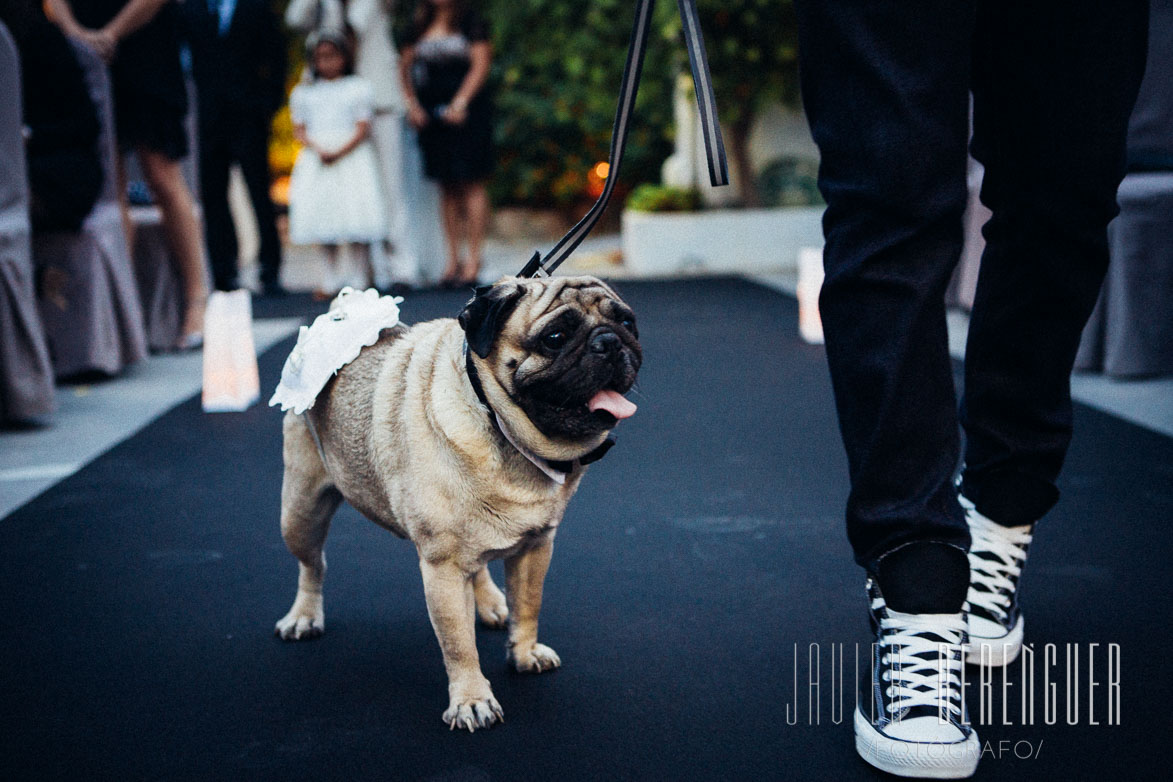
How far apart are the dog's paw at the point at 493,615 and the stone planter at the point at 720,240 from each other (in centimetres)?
615

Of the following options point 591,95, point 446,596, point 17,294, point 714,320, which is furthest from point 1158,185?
point 591,95

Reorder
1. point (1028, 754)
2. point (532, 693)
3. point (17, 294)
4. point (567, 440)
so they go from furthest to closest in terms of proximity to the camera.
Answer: point (17, 294), point (532, 693), point (567, 440), point (1028, 754)

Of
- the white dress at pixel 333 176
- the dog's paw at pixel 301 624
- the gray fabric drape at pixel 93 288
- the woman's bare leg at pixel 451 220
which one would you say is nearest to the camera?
the dog's paw at pixel 301 624

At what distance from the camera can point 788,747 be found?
1.41 meters

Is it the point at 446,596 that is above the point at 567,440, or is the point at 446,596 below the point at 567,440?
below

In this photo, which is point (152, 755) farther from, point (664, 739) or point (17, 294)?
point (17, 294)

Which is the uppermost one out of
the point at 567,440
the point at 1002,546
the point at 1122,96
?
the point at 1122,96

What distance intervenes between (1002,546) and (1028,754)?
358mm

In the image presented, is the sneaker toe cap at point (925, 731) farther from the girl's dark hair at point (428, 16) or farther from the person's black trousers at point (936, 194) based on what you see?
the girl's dark hair at point (428, 16)

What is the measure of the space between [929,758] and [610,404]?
59 centimetres

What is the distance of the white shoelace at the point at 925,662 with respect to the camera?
135cm

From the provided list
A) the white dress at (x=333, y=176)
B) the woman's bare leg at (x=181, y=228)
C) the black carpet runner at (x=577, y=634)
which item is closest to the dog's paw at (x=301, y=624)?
the black carpet runner at (x=577, y=634)

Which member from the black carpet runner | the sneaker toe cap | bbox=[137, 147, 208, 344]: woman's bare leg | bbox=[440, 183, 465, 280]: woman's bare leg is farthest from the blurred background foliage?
the sneaker toe cap

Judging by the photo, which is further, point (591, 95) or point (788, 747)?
point (591, 95)
